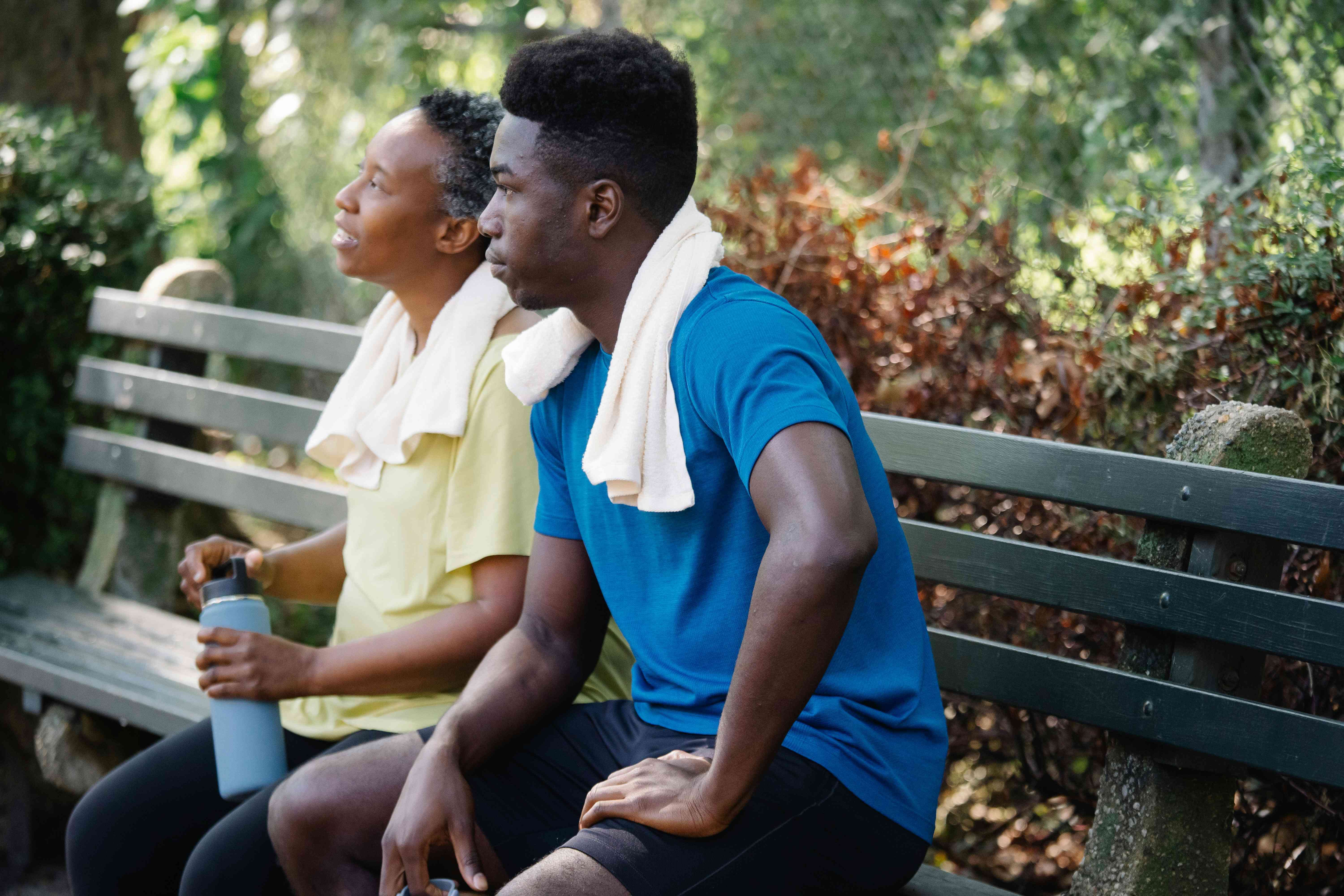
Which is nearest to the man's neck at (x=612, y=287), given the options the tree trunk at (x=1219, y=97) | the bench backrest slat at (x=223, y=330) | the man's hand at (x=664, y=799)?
the man's hand at (x=664, y=799)

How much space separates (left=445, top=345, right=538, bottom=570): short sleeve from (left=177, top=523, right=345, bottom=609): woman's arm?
529mm

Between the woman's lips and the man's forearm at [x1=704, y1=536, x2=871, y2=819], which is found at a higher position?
the woman's lips

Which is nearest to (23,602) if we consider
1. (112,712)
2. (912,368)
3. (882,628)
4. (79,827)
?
(112,712)

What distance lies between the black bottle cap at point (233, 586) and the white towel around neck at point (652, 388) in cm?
93

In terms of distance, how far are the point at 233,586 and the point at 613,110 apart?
126 cm

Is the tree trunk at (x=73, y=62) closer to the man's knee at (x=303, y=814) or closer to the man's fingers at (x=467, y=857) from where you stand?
the man's knee at (x=303, y=814)

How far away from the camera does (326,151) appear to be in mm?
6750

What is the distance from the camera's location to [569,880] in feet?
5.37

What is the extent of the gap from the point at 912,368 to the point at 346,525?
142 centimetres

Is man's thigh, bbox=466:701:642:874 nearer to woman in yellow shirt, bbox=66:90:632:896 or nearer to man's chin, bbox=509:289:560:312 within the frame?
woman in yellow shirt, bbox=66:90:632:896

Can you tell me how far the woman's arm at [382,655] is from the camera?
2.36m

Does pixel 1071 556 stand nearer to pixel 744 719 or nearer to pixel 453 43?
pixel 744 719

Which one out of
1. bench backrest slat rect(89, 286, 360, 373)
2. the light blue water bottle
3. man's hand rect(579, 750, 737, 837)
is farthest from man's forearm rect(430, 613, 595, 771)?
bench backrest slat rect(89, 286, 360, 373)

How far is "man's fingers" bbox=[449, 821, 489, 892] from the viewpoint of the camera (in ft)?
6.41
